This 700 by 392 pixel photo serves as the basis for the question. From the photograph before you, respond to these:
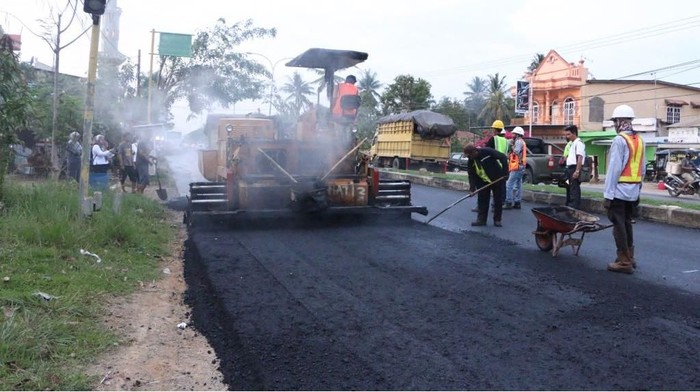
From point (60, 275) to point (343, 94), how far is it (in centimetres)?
583

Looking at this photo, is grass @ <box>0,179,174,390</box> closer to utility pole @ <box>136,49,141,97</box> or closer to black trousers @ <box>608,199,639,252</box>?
black trousers @ <box>608,199,639,252</box>

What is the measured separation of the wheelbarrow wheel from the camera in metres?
7.11

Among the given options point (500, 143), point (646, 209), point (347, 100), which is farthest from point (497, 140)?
point (646, 209)

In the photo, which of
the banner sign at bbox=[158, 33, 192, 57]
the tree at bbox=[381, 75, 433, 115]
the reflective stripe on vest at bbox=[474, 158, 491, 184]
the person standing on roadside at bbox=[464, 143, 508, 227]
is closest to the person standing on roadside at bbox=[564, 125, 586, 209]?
the person standing on roadside at bbox=[464, 143, 508, 227]

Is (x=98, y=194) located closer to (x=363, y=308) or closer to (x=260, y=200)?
(x=260, y=200)

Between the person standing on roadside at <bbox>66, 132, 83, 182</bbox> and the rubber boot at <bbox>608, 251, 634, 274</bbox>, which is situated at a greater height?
the person standing on roadside at <bbox>66, 132, 83, 182</bbox>

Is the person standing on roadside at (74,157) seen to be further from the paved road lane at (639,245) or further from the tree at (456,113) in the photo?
the tree at (456,113)

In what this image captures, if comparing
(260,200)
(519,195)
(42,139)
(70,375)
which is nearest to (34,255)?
(70,375)

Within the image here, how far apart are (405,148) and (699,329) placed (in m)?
21.4

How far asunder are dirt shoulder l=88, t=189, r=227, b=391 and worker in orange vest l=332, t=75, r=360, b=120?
16.7 feet

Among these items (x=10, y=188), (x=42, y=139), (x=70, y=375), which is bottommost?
(x=70, y=375)

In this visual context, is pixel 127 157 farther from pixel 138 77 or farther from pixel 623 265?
pixel 138 77

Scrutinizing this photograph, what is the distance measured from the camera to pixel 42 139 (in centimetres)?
1714

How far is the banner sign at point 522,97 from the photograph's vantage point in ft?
132
